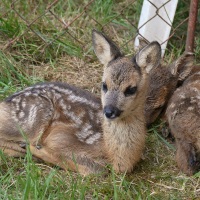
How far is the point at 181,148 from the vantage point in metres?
4.60

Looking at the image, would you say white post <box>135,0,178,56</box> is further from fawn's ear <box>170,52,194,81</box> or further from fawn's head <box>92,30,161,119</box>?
fawn's head <box>92,30,161,119</box>

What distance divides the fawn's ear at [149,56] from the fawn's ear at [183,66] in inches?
34.8

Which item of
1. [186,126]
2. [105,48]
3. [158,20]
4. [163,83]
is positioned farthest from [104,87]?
[158,20]

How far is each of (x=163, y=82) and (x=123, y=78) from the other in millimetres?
1030

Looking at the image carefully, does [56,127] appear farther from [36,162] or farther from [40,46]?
[40,46]

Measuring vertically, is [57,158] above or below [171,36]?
below

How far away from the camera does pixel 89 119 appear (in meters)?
4.69

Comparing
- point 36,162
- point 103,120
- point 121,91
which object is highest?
point 121,91

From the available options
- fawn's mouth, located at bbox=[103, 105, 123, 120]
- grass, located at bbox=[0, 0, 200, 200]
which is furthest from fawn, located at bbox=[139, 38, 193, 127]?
fawn's mouth, located at bbox=[103, 105, 123, 120]

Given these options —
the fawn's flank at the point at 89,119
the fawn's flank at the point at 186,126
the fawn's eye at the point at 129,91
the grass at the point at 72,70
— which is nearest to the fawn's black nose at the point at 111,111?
the fawn's flank at the point at 89,119

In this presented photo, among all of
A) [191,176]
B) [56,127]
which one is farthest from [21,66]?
[191,176]

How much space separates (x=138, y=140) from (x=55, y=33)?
1.76 metres

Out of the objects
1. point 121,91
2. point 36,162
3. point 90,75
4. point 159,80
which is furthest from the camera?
point 90,75

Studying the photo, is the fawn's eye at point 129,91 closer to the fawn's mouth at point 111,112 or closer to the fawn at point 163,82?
the fawn's mouth at point 111,112
